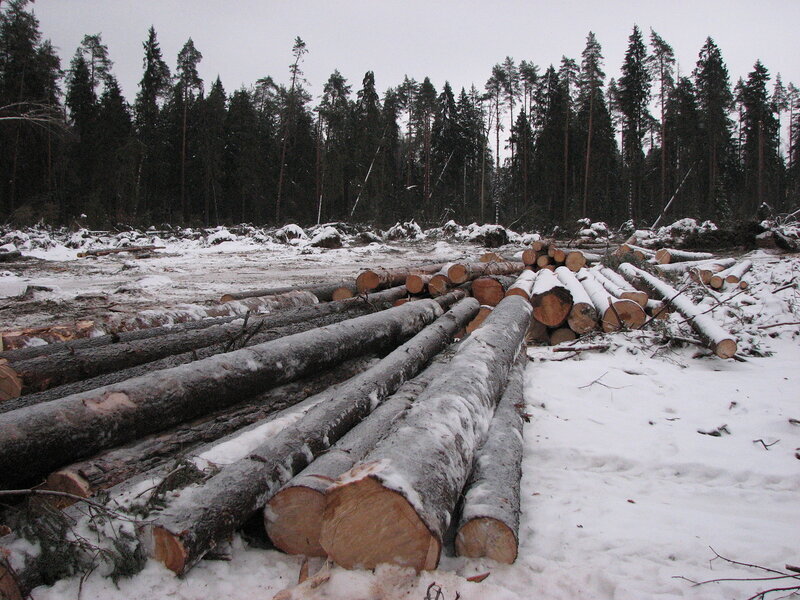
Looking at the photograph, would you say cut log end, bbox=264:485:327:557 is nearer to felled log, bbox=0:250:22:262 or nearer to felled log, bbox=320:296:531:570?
felled log, bbox=320:296:531:570

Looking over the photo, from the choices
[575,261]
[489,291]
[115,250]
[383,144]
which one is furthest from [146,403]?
[383,144]

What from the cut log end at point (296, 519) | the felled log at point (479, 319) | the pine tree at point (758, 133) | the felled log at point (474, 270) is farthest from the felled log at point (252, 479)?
the pine tree at point (758, 133)

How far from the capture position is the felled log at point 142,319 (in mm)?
4094

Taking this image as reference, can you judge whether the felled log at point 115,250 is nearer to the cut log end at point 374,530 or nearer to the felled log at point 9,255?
the felled log at point 9,255

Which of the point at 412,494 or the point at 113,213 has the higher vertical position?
the point at 113,213

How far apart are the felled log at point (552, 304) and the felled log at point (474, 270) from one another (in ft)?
5.06

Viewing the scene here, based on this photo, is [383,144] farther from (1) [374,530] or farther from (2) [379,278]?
(1) [374,530]

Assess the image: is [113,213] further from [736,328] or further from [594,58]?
[594,58]

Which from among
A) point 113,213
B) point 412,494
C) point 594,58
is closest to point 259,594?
point 412,494

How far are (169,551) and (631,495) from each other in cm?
244

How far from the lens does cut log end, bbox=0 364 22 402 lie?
298 centimetres

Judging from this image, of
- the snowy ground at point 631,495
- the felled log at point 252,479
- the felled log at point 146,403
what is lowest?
the snowy ground at point 631,495

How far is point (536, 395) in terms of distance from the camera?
13.5 ft

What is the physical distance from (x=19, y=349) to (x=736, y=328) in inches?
331
